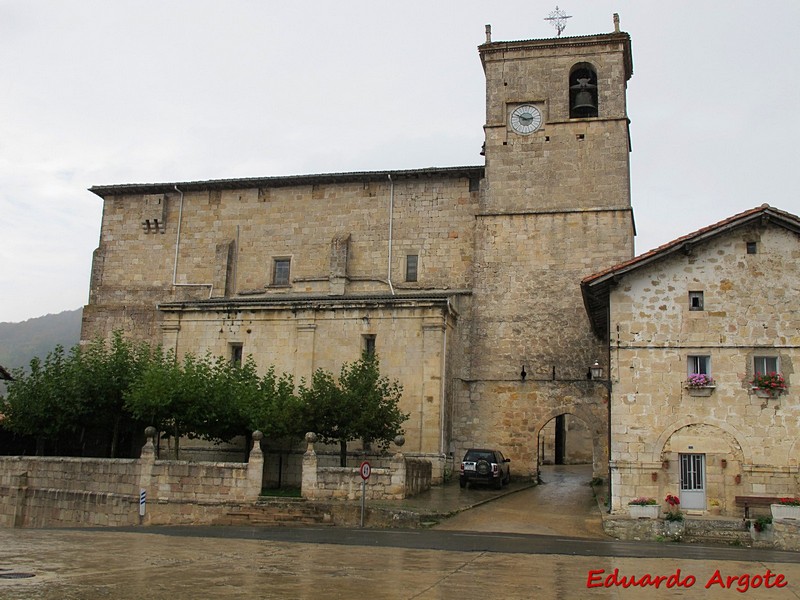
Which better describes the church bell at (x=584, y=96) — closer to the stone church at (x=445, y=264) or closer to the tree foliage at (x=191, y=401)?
the stone church at (x=445, y=264)

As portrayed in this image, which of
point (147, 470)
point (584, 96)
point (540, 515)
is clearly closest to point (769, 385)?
point (540, 515)

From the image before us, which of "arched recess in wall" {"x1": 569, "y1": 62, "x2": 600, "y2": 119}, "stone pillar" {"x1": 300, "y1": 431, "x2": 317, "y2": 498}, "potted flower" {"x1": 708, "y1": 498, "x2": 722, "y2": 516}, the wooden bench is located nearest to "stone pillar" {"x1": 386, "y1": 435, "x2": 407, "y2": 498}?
"stone pillar" {"x1": 300, "y1": 431, "x2": 317, "y2": 498}

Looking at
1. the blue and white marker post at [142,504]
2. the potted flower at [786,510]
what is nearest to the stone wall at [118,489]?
the blue and white marker post at [142,504]

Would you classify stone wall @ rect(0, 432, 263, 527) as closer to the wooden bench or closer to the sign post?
the sign post

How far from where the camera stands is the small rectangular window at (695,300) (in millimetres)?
21594

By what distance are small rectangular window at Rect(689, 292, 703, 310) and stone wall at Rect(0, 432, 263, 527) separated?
12836 mm

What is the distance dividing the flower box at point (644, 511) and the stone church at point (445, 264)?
32.3ft

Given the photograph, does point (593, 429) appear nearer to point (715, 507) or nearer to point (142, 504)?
point (715, 507)

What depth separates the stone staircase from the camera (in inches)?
847

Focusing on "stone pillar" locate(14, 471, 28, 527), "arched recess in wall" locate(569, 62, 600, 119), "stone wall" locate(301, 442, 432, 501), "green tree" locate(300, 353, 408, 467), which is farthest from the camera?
"arched recess in wall" locate(569, 62, 600, 119)

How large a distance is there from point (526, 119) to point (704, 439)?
17.4m

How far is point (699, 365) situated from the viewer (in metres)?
21.3

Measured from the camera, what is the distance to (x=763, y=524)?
17766mm

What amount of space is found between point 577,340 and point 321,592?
2300cm
